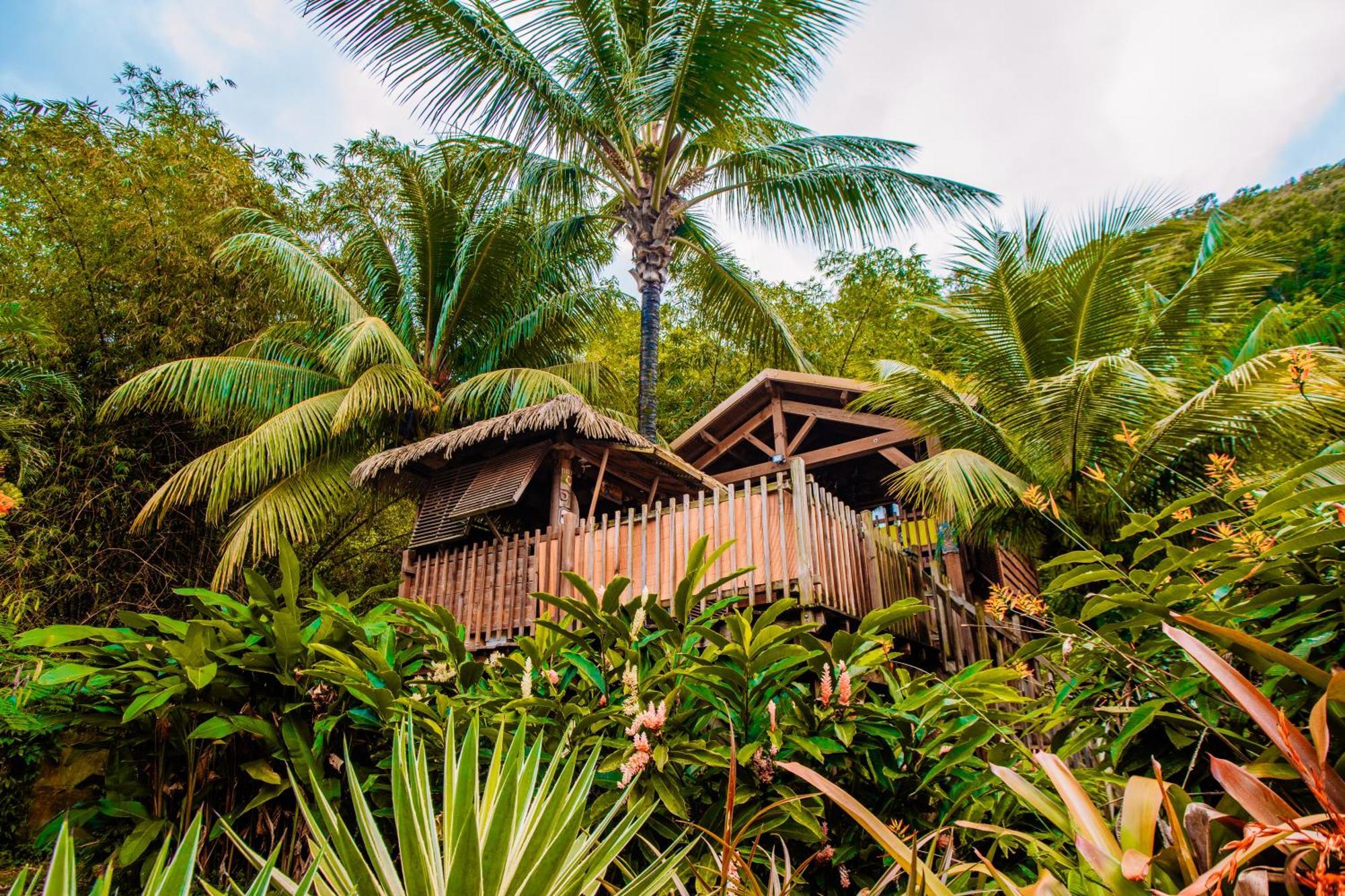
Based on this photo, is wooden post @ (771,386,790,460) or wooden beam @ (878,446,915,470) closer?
wooden beam @ (878,446,915,470)

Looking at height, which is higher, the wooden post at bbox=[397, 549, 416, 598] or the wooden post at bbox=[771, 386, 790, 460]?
the wooden post at bbox=[771, 386, 790, 460]

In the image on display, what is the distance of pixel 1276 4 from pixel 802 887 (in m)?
6.15

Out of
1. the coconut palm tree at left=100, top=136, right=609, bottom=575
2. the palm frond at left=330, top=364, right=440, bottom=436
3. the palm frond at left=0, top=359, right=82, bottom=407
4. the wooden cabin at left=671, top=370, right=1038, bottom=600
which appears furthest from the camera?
the wooden cabin at left=671, top=370, right=1038, bottom=600

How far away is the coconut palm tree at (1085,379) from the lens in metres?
6.58

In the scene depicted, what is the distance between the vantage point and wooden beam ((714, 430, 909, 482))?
1059cm

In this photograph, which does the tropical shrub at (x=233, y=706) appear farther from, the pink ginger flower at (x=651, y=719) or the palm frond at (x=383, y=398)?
the palm frond at (x=383, y=398)

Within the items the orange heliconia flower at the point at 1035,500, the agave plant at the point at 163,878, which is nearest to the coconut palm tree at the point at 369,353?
the orange heliconia flower at the point at 1035,500

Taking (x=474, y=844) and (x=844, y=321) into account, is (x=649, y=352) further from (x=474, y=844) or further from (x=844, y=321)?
(x=844, y=321)

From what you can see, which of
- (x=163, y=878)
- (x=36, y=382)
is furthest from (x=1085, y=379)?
(x=36, y=382)

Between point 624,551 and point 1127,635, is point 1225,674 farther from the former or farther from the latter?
point 624,551

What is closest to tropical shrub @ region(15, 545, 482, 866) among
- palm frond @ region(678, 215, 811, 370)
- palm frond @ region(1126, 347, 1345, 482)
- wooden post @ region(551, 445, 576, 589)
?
wooden post @ region(551, 445, 576, 589)

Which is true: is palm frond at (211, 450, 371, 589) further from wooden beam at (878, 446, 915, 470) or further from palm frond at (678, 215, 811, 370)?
wooden beam at (878, 446, 915, 470)

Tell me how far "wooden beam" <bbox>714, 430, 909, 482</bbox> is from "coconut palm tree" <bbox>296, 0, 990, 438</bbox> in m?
2.25

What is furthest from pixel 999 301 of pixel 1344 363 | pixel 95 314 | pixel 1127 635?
A: pixel 95 314
